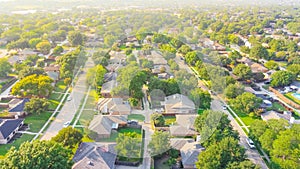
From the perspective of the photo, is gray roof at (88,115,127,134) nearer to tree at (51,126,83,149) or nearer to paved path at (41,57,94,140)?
tree at (51,126,83,149)

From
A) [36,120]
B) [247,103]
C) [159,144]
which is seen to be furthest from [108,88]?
[247,103]

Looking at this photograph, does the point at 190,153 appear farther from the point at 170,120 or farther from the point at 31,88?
the point at 31,88

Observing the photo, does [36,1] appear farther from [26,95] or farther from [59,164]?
[59,164]

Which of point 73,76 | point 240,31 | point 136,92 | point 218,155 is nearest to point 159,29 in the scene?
point 136,92

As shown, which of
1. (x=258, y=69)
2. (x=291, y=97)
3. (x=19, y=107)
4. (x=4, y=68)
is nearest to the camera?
(x=19, y=107)

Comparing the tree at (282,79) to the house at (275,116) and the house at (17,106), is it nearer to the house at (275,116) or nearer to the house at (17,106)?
the house at (275,116)

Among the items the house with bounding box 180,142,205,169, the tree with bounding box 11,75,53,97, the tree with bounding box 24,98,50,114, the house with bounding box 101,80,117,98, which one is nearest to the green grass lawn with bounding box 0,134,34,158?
the tree with bounding box 24,98,50,114

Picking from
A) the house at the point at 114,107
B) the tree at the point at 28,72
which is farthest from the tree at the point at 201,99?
the tree at the point at 28,72
